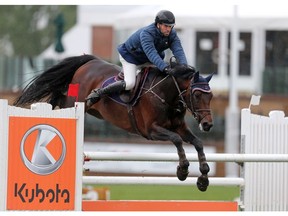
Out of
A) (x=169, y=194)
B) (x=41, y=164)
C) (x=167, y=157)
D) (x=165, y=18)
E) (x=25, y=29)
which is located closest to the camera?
(x=41, y=164)

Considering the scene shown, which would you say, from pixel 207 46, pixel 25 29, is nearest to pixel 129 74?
pixel 207 46

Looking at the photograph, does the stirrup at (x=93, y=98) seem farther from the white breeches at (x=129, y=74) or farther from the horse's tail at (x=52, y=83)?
the horse's tail at (x=52, y=83)

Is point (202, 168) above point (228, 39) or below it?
below

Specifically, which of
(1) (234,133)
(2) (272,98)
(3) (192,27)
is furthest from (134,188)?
(3) (192,27)

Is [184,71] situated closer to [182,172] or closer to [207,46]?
[182,172]

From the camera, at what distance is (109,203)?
10.6m

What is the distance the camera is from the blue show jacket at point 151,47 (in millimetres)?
10664

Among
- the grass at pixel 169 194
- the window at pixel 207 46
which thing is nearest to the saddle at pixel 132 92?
the grass at pixel 169 194

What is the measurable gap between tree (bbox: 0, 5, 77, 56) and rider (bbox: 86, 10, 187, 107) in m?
33.2

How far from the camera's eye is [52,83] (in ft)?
39.8

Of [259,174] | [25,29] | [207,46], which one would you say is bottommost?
[259,174]

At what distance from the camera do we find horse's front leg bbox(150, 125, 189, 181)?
10.3 metres

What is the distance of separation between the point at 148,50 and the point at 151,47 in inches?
1.6

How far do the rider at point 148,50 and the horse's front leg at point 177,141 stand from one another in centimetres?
58
